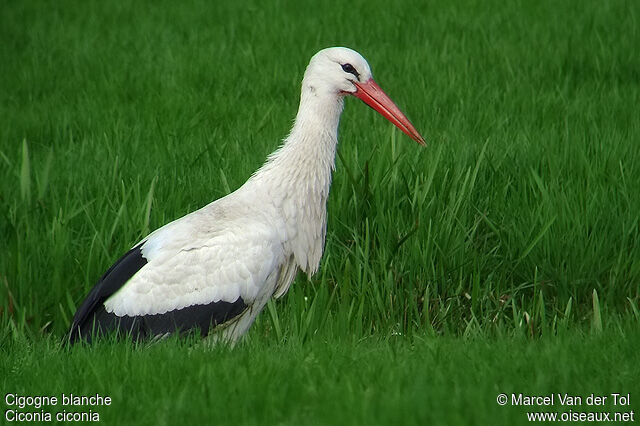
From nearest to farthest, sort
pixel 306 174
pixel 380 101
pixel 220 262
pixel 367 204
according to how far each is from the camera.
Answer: pixel 220 262 → pixel 306 174 → pixel 380 101 → pixel 367 204

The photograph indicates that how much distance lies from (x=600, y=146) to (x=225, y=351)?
9.77 ft

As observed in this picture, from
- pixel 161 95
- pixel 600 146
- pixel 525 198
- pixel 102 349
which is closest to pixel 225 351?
pixel 102 349

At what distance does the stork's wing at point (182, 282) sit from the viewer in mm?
4230

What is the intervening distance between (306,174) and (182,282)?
0.73m

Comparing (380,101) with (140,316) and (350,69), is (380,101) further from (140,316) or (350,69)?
(140,316)

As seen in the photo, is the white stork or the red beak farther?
the red beak

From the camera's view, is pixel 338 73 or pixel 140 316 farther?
pixel 338 73

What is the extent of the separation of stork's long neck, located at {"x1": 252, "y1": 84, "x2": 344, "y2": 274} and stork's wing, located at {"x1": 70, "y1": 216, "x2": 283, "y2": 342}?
8.9 inches

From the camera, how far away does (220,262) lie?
167 inches

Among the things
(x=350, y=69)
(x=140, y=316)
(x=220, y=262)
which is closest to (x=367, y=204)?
(x=350, y=69)

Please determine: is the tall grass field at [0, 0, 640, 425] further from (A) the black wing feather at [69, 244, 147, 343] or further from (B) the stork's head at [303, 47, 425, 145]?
(B) the stork's head at [303, 47, 425, 145]

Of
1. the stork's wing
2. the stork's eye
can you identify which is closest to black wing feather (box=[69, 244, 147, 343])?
the stork's wing

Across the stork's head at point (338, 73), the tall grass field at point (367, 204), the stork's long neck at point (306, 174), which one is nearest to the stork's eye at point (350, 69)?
the stork's head at point (338, 73)

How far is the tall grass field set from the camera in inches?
132
